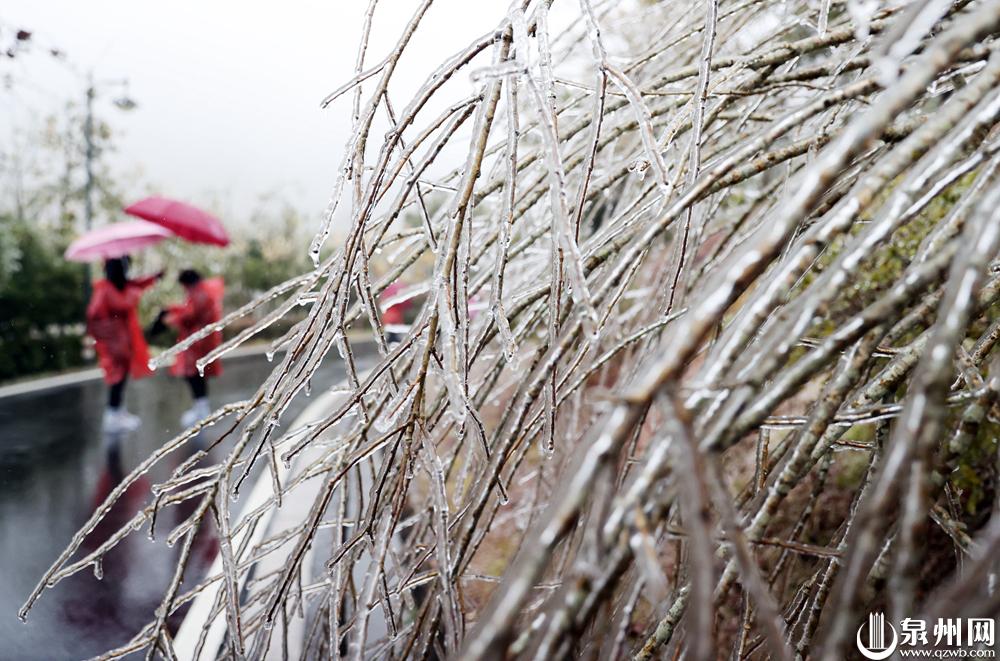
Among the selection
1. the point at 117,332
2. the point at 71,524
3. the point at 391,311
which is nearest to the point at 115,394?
the point at 117,332

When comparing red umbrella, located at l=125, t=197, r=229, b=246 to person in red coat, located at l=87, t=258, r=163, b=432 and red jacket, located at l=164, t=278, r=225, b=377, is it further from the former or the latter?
person in red coat, located at l=87, t=258, r=163, b=432

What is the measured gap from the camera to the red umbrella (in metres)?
6.80

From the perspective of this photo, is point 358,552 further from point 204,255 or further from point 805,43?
point 204,255

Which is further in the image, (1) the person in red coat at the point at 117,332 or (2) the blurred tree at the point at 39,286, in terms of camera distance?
(2) the blurred tree at the point at 39,286

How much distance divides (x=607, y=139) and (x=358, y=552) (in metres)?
0.99

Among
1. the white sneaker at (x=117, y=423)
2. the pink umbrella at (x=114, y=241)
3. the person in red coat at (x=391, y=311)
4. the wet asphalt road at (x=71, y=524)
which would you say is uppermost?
the pink umbrella at (x=114, y=241)

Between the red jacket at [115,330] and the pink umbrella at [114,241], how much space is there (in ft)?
1.13

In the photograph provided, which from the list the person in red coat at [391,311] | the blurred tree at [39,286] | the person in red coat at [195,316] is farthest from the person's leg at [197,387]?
the blurred tree at [39,286]

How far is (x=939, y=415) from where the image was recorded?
57 cm

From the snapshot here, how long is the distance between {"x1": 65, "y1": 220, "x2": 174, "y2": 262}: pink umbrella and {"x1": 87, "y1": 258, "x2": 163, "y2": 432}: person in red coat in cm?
14

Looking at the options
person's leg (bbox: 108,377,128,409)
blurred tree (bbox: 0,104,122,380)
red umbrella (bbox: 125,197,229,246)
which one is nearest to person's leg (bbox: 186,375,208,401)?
person's leg (bbox: 108,377,128,409)

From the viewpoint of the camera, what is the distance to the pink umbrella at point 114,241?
7141 millimetres

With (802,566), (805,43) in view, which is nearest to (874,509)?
(805,43)

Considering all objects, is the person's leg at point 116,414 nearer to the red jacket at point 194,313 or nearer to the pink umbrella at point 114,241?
the red jacket at point 194,313
